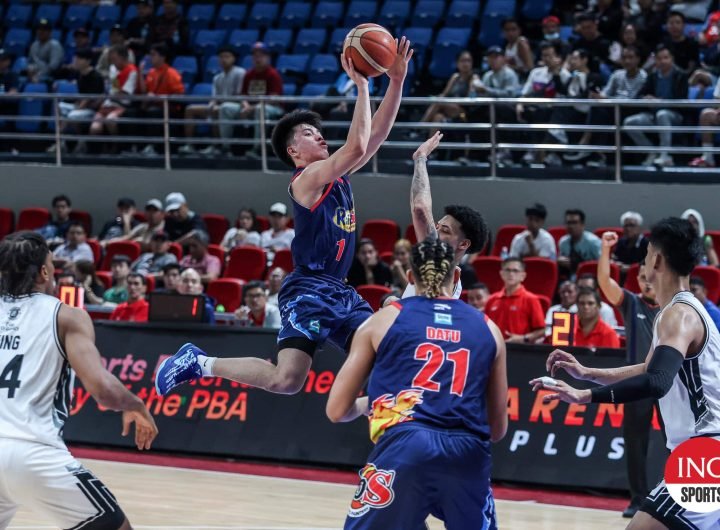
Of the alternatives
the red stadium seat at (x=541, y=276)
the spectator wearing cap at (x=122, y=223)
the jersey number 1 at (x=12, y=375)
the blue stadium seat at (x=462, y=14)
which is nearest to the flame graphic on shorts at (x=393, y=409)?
the jersey number 1 at (x=12, y=375)

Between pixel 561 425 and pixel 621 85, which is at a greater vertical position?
pixel 621 85

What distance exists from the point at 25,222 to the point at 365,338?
13.2 meters

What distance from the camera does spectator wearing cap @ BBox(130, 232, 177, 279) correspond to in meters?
14.4

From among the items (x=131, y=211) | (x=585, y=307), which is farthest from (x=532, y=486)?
(x=131, y=211)

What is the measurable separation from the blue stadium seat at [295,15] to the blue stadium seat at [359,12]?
83 centimetres

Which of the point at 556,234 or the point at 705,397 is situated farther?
the point at 556,234

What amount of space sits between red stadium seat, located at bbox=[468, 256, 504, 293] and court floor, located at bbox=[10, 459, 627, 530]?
3.85 metres

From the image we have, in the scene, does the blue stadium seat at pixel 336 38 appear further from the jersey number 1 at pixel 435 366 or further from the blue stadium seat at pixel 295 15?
the jersey number 1 at pixel 435 366

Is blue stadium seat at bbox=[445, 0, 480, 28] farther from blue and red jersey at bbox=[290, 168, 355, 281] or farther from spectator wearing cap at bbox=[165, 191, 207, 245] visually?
blue and red jersey at bbox=[290, 168, 355, 281]

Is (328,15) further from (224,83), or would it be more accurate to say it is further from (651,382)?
(651,382)

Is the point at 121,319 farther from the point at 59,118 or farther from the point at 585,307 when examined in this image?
the point at 59,118

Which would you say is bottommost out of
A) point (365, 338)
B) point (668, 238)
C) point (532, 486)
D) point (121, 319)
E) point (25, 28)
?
point (532, 486)

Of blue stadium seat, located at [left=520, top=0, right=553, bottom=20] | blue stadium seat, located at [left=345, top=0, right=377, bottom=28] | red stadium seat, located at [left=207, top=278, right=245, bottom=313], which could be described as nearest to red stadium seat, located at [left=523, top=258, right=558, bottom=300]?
red stadium seat, located at [left=207, top=278, right=245, bottom=313]

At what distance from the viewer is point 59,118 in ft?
57.4
